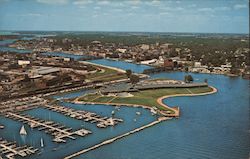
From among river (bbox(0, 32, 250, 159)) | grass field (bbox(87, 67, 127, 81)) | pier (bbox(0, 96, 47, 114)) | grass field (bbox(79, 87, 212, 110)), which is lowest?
river (bbox(0, 32, 250, 159))

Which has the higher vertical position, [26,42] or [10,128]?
[26,42]

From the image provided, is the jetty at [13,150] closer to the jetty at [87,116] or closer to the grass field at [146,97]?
the jetty at [87,116]

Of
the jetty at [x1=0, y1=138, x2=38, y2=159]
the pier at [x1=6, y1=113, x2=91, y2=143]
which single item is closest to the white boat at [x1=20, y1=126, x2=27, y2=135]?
the pier at [x1=6, y1=113, x2=91, y2=143]

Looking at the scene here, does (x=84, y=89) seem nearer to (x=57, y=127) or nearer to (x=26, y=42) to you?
(x=57, y=127)

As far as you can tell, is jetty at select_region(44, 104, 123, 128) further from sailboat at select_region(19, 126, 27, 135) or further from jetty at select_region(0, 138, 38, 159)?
jetty at select_region(0, 138, 38, 159)

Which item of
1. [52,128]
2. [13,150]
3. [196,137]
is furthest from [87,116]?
[196,137]

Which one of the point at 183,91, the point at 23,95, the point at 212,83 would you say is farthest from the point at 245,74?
the point at 23,95

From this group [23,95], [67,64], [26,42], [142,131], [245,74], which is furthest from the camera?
[26,42]

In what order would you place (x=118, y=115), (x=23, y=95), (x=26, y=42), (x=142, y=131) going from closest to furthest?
1. (x=142, y=131)
2. (x=118, y=115)
3. (x=23, y=95)
4. (x=26, y=42)
